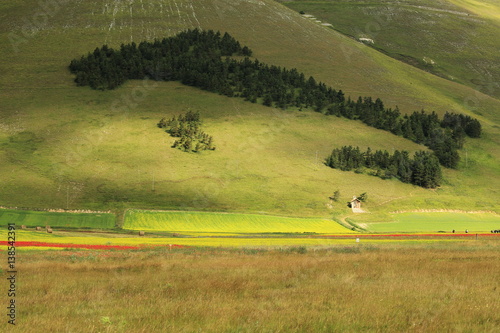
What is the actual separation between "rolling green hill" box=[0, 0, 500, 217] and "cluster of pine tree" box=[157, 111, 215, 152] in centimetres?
268

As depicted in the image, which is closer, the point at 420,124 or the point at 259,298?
the point at 259,298

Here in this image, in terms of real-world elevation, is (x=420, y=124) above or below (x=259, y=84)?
below

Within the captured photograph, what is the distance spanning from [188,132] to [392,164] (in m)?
56.5

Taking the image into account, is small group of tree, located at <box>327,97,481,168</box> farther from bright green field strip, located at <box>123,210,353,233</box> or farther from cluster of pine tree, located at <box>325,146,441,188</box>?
bright green field strip, located at <box>123,210,353,233</box>

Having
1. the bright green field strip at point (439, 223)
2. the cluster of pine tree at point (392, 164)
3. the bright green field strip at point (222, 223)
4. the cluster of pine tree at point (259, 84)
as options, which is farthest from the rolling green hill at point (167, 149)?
the bright green field strip at point (222, 223)

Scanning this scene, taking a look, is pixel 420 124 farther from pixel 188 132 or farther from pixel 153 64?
pixel 153 64

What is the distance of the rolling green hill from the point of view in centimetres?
9910

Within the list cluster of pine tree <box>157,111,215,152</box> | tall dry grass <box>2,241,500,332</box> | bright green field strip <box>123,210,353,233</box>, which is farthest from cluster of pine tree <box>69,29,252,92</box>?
tall dry grass <box>2,241,500,332</box>

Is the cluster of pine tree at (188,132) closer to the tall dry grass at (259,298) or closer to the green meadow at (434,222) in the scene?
the green meadow at (434,222)

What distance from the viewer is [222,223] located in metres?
84.1

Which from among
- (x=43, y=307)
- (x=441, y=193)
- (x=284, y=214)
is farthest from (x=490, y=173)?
(x=43, y=307)

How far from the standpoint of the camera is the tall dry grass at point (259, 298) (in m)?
12.9

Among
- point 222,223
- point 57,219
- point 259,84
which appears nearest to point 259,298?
point 222,223

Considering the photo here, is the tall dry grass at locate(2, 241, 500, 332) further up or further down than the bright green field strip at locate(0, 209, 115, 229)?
further up
